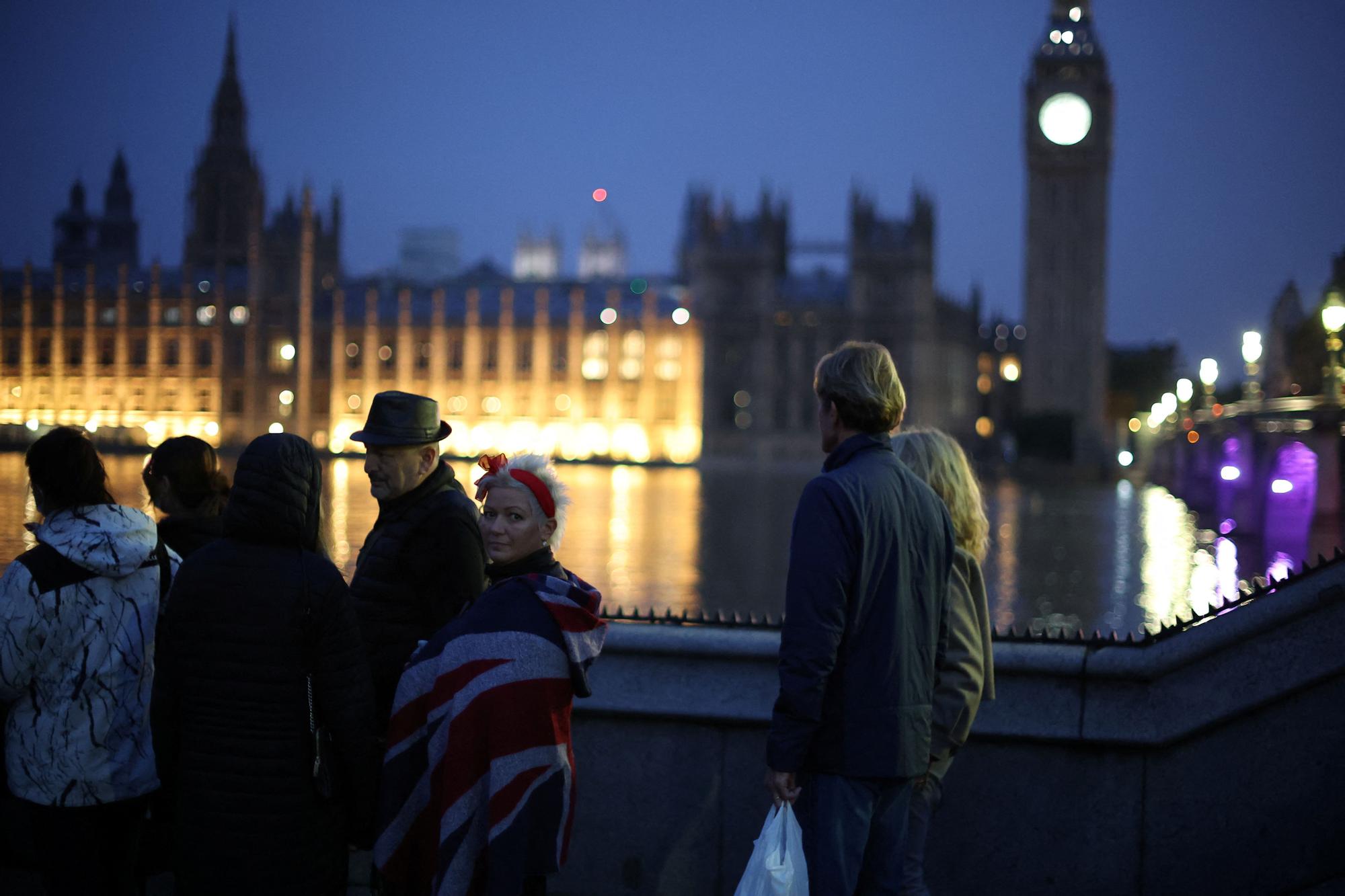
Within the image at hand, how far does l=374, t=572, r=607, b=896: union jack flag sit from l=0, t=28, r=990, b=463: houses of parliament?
56.4m

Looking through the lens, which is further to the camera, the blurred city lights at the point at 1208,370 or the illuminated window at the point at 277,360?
the illuminated window at the point at 277,360

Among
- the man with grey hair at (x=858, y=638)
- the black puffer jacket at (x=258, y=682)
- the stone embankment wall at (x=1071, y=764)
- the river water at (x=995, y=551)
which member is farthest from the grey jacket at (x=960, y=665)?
the black puffer jacket at (x=258, y=682)

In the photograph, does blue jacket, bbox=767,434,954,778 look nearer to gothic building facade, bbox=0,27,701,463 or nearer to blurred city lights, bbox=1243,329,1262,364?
blurred city lights, bbox=1243,329,1262,364

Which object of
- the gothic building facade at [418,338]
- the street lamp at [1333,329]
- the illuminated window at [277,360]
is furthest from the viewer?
the illuminated window at [277,360]

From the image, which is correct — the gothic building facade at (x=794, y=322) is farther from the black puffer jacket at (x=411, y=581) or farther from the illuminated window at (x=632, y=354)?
the black puffer jacket at (x=411, y=581)

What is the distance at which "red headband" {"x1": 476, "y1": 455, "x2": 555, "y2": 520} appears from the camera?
2.90 metres

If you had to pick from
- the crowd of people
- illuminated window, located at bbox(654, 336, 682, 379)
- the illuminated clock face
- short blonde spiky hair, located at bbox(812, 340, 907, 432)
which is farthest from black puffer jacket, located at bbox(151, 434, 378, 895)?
illuminated window, located at bbox(654, 336, 682, 379)

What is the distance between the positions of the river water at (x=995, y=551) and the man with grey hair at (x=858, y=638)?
5.09ft

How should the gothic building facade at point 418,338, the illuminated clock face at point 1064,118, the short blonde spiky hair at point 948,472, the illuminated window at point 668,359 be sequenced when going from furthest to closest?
the illuminated window at point 668,359
the gothic building facade at point 418,338
the illuminated clock face at point 1064,118
the short blonde spiky hair at point 948,472

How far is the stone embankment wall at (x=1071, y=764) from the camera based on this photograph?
3.72 meters

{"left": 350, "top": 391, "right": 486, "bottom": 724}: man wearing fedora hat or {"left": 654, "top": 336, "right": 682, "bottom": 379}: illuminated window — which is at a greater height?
{"left": 654, "top": 336, "right": 682, "bottom": 379}: illuminated window

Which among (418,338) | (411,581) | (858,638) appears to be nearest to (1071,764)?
(858,638)

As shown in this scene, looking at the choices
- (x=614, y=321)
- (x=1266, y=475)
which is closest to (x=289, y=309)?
(x=614, y=321)

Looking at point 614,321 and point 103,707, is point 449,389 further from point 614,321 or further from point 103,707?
point 103,707
